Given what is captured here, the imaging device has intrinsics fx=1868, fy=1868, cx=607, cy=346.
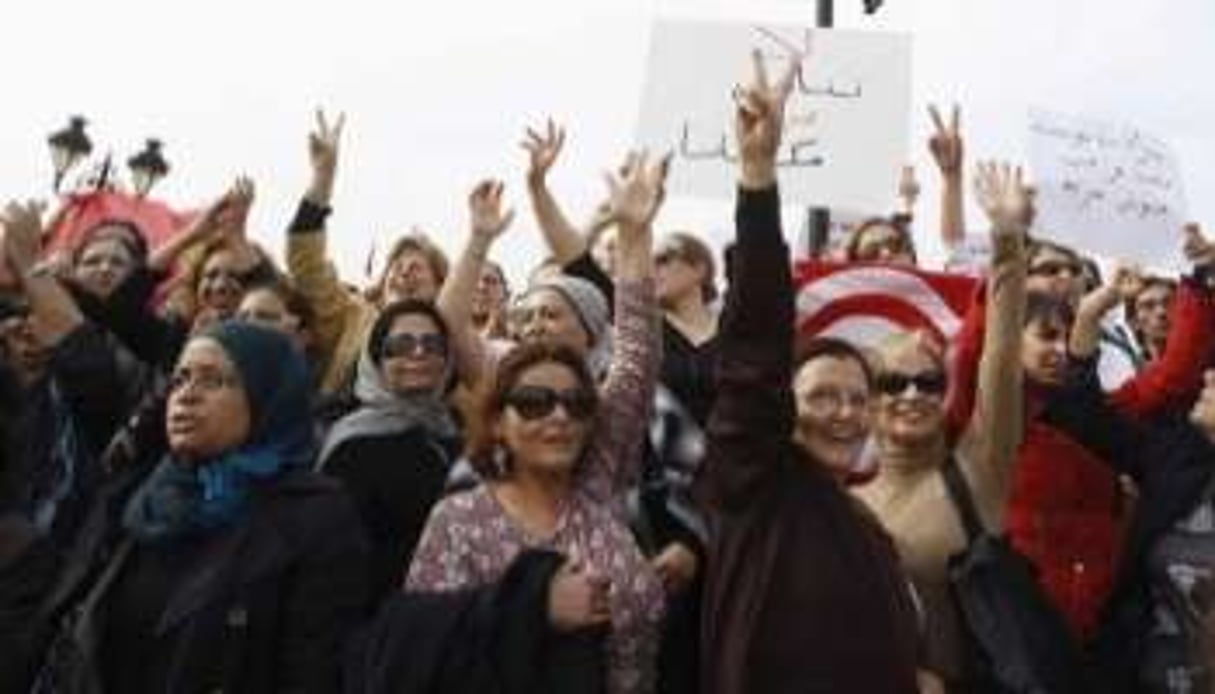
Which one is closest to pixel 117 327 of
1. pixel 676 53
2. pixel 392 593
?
pixel 392 593

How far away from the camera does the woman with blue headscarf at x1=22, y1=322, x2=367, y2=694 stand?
3910mm

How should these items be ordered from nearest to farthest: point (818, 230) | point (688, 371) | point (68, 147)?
point (688, 371)
point (818, 230)
point (68, 147)

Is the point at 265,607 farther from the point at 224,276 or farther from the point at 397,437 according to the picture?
the point at 224,276

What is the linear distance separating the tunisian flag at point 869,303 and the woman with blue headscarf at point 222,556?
201 centimetres

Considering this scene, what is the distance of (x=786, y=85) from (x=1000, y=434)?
42.8 inches

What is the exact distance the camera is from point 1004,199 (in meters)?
4.61

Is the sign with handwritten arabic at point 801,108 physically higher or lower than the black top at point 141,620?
higher

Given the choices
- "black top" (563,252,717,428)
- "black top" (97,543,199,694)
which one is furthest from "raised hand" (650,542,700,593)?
"black top" (97,543,199,694)

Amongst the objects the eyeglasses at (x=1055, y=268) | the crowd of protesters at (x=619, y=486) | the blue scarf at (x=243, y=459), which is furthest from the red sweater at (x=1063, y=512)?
the blue scarf at (x=243, y=459)

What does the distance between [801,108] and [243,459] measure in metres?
3.61

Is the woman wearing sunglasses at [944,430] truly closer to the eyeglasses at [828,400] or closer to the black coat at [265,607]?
the eyeglasses at [828,400]

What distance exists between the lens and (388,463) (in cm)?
451

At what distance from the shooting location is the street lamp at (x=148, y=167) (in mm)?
17250

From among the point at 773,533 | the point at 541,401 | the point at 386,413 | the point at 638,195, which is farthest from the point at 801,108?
the point at 773,533
